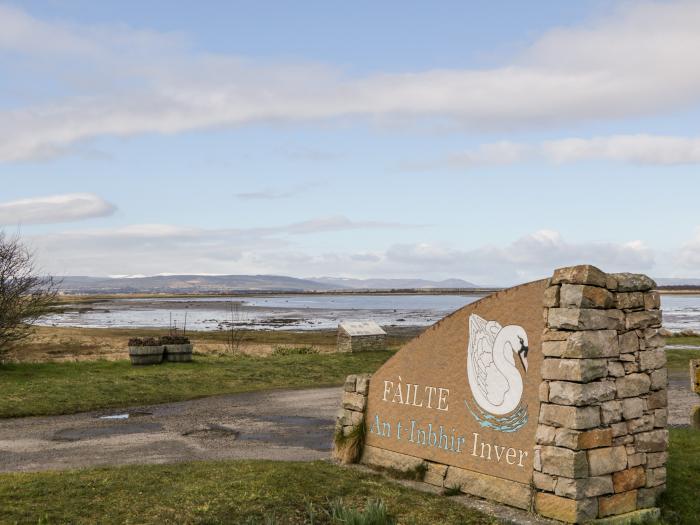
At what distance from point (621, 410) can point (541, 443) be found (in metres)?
1.29

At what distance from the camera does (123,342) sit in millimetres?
45156

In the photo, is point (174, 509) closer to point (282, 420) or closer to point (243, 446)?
point (243, 446)

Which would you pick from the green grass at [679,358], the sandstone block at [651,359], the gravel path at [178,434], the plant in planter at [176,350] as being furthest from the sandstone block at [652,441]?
the plant in planter at [176,350]

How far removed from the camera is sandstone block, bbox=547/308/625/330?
362 inches

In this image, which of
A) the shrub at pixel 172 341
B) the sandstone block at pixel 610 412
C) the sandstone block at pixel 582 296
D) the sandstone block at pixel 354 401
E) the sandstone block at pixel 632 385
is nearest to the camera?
the sandstone block at pixel 582 296

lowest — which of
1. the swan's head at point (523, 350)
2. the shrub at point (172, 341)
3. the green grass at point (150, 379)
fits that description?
the green grass at point (150, 379)

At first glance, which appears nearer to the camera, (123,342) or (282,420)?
(282,420)

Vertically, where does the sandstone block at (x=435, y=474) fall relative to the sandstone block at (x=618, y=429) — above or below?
below

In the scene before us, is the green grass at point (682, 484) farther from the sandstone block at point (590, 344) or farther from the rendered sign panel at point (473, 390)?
the sandstone block at point (590, 344)

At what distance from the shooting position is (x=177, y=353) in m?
27.3

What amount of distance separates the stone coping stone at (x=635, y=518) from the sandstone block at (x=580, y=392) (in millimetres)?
1652

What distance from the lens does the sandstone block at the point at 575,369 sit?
9.09m

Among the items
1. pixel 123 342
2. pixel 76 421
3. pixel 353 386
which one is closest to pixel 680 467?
pixel 353 386

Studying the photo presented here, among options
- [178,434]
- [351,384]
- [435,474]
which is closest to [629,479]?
[435,474]
